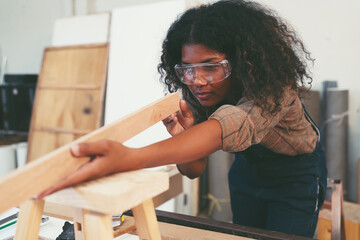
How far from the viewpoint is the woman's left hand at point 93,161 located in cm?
69

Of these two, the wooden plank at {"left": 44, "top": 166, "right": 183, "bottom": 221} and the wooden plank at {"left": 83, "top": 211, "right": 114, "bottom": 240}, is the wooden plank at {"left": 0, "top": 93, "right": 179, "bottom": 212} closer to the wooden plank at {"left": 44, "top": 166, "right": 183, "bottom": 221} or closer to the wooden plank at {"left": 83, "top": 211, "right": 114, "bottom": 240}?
the wooden plank at {"left": 83, "top": 211, "right": 114, "bottom": 240}

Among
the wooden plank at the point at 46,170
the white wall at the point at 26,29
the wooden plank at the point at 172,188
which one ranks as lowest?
the wooden plank at the point at 172,188

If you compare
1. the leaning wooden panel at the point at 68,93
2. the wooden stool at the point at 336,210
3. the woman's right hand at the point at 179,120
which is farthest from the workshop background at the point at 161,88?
the woman's right hand at the point at 179,120

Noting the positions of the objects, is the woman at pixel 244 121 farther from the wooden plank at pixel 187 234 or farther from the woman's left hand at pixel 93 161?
the wooden plank at pixel 187 234

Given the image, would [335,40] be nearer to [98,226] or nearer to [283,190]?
[283,190]

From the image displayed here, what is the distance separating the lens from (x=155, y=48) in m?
3.27

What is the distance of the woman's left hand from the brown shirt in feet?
1.01

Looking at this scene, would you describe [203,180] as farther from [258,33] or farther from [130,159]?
[130,159]

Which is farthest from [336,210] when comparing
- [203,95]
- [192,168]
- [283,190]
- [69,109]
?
[69,109]

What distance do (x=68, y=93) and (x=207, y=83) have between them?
2869 millimetres

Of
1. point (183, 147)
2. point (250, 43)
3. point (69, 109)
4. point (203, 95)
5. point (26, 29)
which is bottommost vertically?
point (69, 109)

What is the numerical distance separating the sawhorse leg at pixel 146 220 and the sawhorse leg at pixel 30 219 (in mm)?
261

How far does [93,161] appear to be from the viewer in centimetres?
70

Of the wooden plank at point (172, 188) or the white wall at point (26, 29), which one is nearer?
the wooden plank at point (172, 188)
